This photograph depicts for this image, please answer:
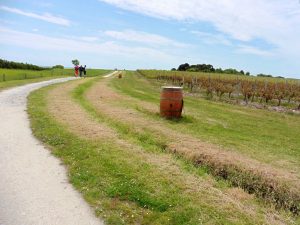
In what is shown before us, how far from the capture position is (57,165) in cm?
631

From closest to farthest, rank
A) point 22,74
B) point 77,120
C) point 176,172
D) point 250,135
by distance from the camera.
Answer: point 176,172
point 250,135
point 77,120
point 22,74

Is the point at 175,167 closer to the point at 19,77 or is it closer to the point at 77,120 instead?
the point at 77,120

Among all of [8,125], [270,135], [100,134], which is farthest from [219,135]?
[8,125]

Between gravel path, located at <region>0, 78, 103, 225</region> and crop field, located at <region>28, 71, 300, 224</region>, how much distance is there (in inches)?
8.8

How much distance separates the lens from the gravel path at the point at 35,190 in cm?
428

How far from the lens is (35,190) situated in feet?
16.7

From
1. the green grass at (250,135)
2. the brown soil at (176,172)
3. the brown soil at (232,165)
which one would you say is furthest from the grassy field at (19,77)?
the brown soil at (232,165)

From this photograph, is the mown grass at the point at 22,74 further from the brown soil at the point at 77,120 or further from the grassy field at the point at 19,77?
the brown soil at the point at 77,120

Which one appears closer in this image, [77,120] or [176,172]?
[176,172]

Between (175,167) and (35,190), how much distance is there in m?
2.47

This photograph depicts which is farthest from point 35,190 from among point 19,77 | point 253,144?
point 19,77

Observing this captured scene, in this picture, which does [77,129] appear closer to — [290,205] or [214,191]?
[214,191]

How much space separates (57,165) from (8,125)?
4.11 m

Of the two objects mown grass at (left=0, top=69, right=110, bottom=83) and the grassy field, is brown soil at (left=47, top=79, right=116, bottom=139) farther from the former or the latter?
mown grass at (left=0, top=69, right=110, bottom=83)
